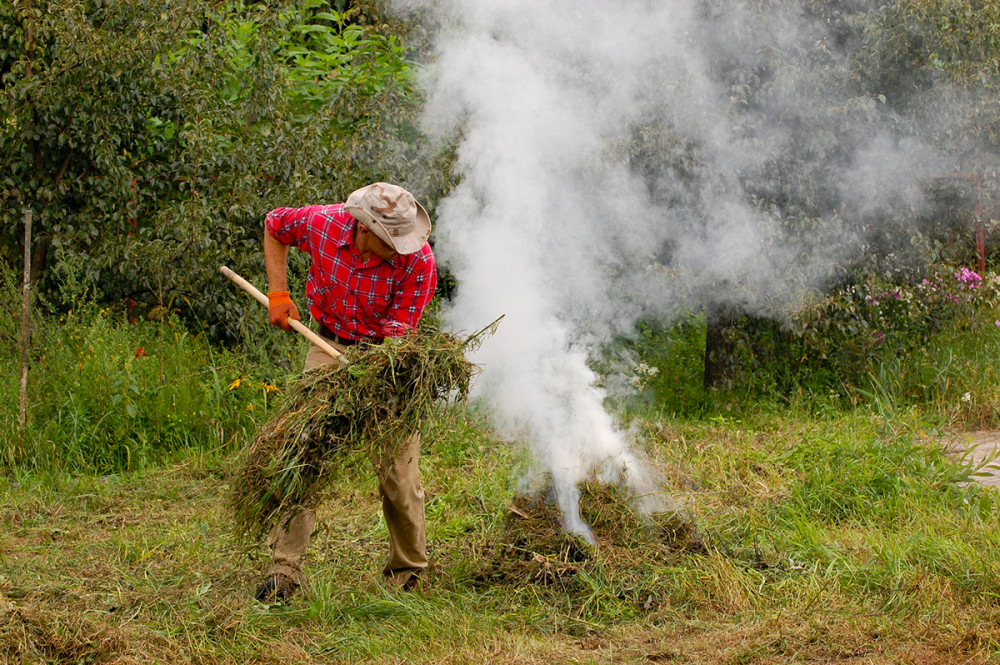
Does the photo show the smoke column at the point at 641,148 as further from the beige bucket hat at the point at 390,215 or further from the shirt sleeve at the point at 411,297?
the beige bucket hat at the point at 390,215

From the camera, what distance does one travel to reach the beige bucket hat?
3.95m

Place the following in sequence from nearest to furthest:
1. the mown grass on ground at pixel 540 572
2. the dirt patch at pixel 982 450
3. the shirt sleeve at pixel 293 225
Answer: the mown grass on ground at pixel 540 572 < the shirt sleeve at pixel 293 225 < the dirt patch at pixel 982 450

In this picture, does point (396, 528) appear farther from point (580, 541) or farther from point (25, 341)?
point (25, 341)

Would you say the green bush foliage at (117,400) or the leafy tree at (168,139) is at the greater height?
the leafy tree at (168,139)

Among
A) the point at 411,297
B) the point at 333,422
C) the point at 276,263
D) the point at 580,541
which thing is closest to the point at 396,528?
the point at 333,422

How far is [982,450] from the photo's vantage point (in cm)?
603

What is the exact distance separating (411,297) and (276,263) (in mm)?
689

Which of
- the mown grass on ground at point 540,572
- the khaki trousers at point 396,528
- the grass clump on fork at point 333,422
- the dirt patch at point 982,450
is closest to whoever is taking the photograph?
the mown grass on ground at point 540,572

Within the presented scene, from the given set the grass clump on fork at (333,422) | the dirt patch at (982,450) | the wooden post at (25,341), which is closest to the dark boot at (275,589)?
the grass clump on fork at (333,422)

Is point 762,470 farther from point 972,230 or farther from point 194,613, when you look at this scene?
point 194,613

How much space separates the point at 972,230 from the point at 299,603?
207 inches

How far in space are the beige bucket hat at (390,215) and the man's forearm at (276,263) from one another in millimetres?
576

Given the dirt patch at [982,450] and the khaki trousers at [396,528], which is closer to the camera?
the khaki trousers at [396,528]

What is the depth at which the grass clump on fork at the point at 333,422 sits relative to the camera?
12.4 ft
